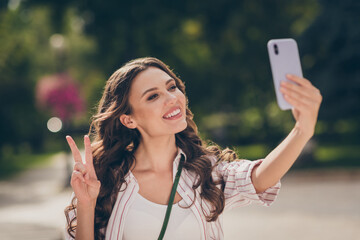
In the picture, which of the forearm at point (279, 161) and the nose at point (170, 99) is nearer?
the forearm at point (279, 161)

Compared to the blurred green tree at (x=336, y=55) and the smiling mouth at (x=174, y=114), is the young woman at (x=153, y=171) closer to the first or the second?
the smiling mouth at (x=174, y=114)

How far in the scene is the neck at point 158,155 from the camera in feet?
10.3

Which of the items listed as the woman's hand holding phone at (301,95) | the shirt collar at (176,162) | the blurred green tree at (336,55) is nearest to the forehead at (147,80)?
the shirt collar at (176,162)

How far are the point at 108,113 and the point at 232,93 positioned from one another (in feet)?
57.2

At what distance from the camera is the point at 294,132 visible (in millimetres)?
2494

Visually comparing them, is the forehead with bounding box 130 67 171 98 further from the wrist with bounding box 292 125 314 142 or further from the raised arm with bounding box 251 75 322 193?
the wrist with bounding box 292 125 314 142

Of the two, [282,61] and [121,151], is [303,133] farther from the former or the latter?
[121,151]

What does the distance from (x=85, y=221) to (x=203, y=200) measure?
0.65 metres

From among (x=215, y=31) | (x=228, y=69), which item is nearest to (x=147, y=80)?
(x=228, y=69)

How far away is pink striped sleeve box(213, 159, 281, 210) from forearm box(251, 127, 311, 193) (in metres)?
0.03

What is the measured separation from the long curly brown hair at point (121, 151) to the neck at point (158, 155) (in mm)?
73

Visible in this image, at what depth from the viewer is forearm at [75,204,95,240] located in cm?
283

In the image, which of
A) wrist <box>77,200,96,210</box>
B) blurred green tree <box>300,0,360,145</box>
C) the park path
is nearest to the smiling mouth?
wrist <box>77,200,96,210</box>

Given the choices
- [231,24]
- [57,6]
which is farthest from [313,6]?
[57,6]
